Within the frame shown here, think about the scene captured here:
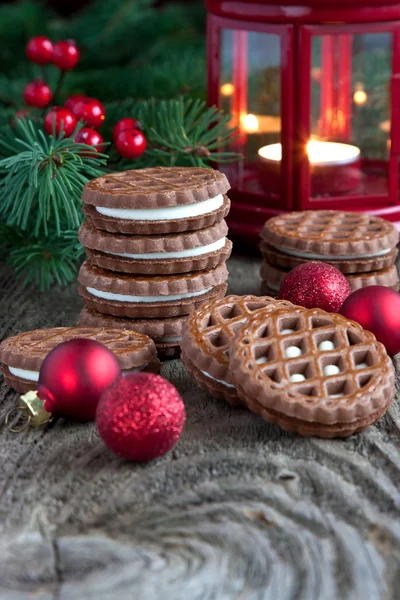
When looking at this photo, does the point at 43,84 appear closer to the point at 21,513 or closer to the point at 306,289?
the point at 306,289

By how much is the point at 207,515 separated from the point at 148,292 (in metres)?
0.40

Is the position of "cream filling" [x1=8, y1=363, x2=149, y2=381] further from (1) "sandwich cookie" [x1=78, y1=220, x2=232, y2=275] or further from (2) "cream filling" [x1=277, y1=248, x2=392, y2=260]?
(2) "cream filling" [x1=277, y1=248, x2=392, y2=260]

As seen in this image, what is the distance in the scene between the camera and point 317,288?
50.3 inches

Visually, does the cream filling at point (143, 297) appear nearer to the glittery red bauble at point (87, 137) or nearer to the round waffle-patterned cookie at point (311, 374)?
the round waffle-patterned cookie at point (311, 374)

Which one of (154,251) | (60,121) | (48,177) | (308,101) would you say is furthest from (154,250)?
(308,101)

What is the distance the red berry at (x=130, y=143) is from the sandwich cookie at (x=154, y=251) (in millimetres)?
257

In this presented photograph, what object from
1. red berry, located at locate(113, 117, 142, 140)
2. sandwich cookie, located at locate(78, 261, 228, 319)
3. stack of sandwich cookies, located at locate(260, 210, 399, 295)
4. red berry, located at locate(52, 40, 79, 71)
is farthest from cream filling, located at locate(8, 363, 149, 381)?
red berry, located at locate(52, 40, 79, 71)

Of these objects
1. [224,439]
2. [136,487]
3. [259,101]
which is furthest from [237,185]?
[136,487]

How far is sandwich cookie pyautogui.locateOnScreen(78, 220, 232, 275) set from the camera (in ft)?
4.00

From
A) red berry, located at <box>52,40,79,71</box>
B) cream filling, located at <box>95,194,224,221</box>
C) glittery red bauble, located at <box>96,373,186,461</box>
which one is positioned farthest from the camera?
red berry, located at <box>52,40,79,71</box>

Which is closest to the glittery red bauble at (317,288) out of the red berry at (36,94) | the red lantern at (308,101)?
the red lantern at (308,101)

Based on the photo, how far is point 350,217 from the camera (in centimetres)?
151

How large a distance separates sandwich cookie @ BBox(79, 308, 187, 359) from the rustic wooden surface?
0.46ft

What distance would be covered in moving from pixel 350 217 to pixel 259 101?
0.29 meters
